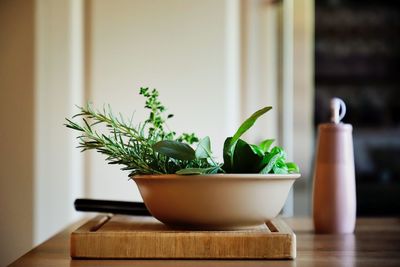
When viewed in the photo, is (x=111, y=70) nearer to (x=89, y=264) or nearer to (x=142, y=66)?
(x=142, y=66)

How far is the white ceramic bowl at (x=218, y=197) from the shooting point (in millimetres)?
818

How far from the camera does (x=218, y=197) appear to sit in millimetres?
822

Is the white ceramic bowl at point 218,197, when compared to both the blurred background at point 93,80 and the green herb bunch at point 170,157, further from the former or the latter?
the blurred background at point 93,80

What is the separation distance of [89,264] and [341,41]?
7.89 feet

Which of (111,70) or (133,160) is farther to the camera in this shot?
(111,70)

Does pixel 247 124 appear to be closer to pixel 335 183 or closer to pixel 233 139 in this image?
pixel 233 139

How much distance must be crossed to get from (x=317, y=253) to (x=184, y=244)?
188mm

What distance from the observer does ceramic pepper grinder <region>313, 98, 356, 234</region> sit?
3.71 feet

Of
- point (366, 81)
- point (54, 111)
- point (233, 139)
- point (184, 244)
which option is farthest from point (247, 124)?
point (366, 81)

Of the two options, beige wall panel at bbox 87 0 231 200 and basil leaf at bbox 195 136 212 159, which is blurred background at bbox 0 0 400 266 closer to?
beige wall panel at bbox 87 0 231 200

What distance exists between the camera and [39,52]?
6.15 ft

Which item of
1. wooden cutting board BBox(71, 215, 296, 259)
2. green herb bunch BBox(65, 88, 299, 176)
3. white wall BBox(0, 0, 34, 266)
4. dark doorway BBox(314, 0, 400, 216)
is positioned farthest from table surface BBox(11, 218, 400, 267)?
dark doorway BBox(314, 0, 400, 216)

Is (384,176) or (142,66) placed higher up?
(142,66)

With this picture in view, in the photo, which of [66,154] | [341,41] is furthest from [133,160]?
[341,41]
